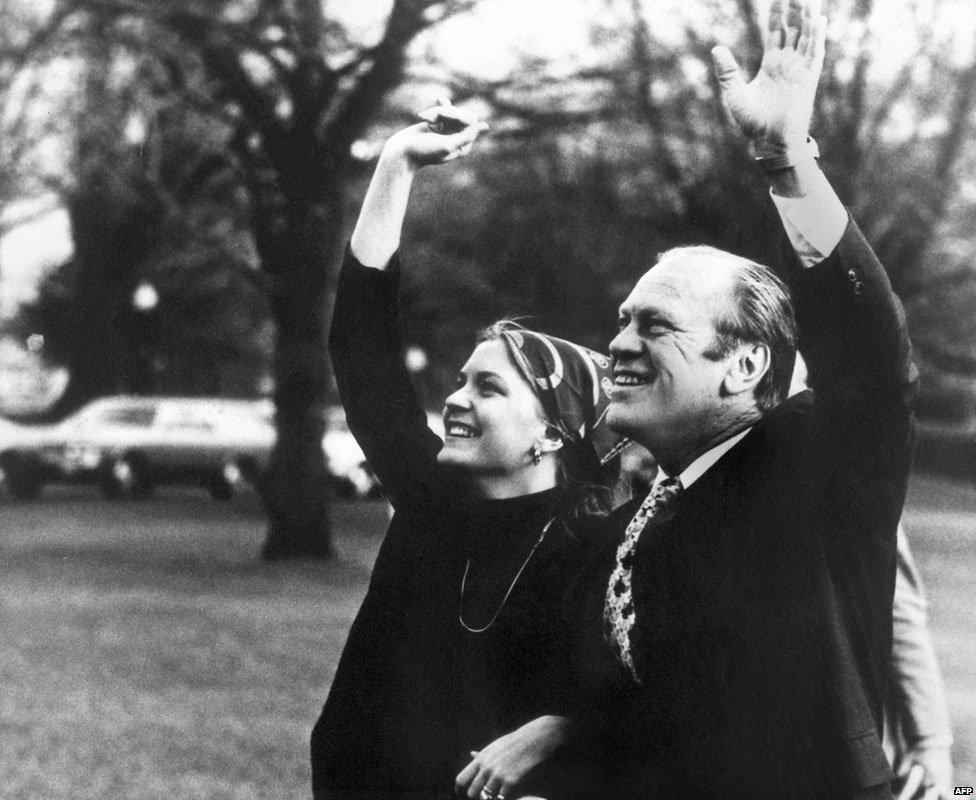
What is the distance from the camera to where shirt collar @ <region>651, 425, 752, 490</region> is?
184cm

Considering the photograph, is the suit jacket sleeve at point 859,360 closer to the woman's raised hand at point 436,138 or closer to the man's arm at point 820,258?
the man's arm at point 820,258

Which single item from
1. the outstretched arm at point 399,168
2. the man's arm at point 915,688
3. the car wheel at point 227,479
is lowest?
the car wheel at point 227,479

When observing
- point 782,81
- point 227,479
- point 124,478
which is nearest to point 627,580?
point 782,81

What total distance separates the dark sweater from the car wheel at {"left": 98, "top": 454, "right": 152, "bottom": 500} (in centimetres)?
137

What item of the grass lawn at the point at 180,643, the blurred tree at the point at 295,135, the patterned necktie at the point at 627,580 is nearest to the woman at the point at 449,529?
the patterned necktie at the point at 627,580

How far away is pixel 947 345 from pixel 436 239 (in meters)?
1.06

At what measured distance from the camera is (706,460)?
1844mm

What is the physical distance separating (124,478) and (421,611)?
1.78 meters

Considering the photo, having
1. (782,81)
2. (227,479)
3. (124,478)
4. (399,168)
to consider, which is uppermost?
(782,81)

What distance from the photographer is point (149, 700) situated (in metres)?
4.28

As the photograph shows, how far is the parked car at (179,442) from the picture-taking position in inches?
136

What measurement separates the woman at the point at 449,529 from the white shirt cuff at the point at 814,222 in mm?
556

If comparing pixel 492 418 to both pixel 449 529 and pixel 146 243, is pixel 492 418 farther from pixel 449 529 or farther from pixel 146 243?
pixel 146 243

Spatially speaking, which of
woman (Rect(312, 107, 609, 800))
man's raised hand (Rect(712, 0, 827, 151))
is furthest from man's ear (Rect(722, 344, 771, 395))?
woman (Rect(312, 107, 609, 800))
